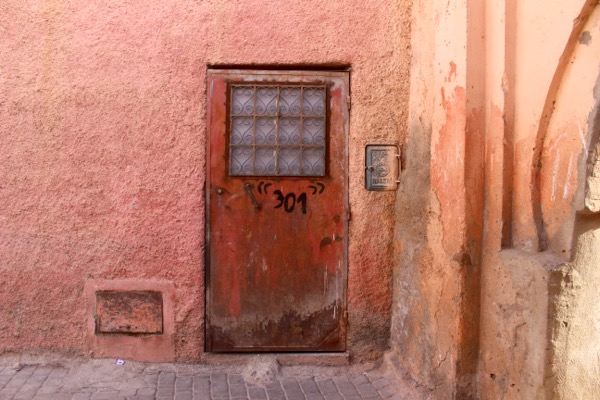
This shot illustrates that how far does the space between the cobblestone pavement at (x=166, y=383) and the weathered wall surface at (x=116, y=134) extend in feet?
0.50

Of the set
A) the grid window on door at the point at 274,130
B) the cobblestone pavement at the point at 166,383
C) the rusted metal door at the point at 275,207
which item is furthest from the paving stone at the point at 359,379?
the grid window on door at the point at 274,130

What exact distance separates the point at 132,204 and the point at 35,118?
3.13ft

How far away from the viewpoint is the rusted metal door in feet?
15.1

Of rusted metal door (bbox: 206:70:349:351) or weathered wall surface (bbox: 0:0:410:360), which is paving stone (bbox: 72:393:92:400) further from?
rusted metal door (bbox: 206:70:349:351)

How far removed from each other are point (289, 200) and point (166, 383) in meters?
1.59

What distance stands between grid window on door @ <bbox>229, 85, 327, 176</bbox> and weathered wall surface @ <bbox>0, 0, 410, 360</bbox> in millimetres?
222

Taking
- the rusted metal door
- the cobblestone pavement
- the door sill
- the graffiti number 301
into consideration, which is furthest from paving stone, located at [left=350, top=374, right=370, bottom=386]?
the graffiti number 301

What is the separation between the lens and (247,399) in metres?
4.11

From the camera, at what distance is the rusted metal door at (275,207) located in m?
4.62

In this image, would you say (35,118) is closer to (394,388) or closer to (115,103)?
(115,103)

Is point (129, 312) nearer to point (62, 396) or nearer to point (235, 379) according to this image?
point (62, 396)

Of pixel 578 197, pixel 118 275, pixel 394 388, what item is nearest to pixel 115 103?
pixel 118 275

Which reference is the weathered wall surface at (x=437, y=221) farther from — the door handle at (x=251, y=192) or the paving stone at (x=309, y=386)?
the door handle at (x=251, y=192)

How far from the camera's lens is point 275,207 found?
4.63m
